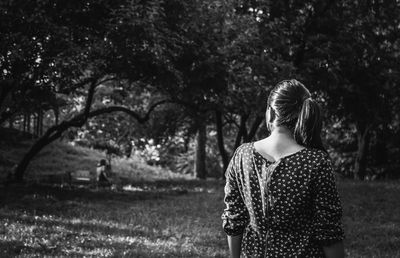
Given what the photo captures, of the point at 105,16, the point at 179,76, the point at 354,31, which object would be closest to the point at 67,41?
the point at 105,16

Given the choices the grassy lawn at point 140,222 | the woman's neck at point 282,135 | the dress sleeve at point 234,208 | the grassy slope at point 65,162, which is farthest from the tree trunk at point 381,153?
the woman's neck at point 282,135

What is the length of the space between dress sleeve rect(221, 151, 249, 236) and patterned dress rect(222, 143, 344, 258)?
115 mm

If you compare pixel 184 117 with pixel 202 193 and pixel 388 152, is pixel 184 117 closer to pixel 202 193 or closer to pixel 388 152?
pixel 202 193

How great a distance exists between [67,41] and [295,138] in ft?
39.0

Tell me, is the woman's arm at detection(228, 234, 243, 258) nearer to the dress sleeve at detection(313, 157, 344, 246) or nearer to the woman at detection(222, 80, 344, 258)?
the woman at detection(222, 80, 344, 258)

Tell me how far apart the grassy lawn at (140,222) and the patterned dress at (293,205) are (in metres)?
5.80

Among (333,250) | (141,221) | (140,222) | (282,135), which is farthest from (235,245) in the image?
(141,221)

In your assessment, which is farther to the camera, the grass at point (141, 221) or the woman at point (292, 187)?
the grass at point (141, 221)

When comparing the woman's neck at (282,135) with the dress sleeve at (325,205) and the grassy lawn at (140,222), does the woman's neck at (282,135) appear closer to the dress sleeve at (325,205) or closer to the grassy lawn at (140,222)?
the dress sleeve at (325,205)

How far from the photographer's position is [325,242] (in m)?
3.32

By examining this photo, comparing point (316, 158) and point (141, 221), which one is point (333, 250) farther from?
point (141, 221)

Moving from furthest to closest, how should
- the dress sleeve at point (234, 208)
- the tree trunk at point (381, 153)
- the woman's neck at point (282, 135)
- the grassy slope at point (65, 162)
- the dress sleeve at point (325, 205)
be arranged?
the tree trunk at point (381, 153)
the grassy slope at point (65, 162)
the dress sleeve at point (234, 208)
the woman's neck at point (282, 135)
the dress sleeve at point (325, 205)

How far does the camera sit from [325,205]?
Result: 3301 mm

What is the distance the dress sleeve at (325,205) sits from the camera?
3.28 meters
